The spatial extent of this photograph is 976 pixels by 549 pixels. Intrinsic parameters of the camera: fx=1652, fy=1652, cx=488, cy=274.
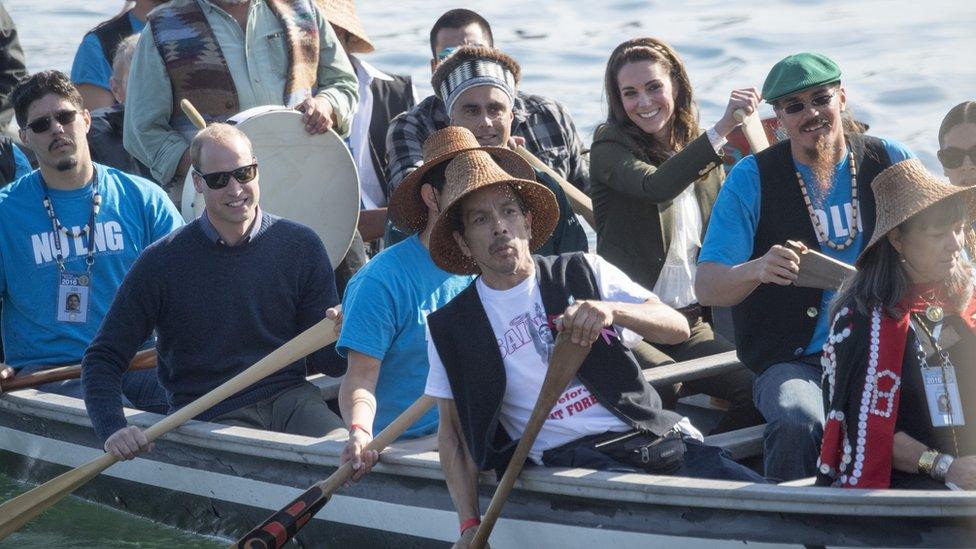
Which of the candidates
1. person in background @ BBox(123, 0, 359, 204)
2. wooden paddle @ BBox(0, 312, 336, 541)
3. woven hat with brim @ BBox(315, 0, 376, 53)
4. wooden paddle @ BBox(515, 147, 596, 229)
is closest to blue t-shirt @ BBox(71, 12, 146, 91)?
woven hat with brim @ BBox(315, 0, 376, 53)

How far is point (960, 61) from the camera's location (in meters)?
14.2

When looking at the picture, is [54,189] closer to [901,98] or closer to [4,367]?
[4,367]

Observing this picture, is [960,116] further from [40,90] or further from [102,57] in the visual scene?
[102,57]

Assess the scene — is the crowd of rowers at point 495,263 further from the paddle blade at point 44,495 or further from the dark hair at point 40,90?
the paddle blade at point 44,495

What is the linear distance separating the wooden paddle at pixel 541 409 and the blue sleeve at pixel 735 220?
1042mm

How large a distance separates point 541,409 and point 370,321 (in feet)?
3.07

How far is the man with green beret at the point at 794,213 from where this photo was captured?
17.4ft

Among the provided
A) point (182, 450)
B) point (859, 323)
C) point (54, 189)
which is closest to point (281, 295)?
point (182, 450)

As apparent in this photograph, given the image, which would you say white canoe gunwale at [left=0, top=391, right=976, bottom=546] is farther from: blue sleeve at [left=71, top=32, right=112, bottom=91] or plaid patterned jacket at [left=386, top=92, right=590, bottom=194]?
blue sleeve at [left=71, top=32, right=112, bottom=91]

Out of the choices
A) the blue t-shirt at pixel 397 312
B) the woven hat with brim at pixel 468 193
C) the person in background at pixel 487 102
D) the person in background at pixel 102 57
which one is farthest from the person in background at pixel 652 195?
the person in background at pixel 102 57

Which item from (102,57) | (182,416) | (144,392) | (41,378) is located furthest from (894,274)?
(102,57)

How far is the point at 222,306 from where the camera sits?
5.77 metres

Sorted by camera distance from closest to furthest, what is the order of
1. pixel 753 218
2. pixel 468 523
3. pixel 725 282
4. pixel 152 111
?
pixel 468 523
pixel 725 282
pixel 753 218
pixel 152 111

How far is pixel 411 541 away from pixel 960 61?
1008cm
